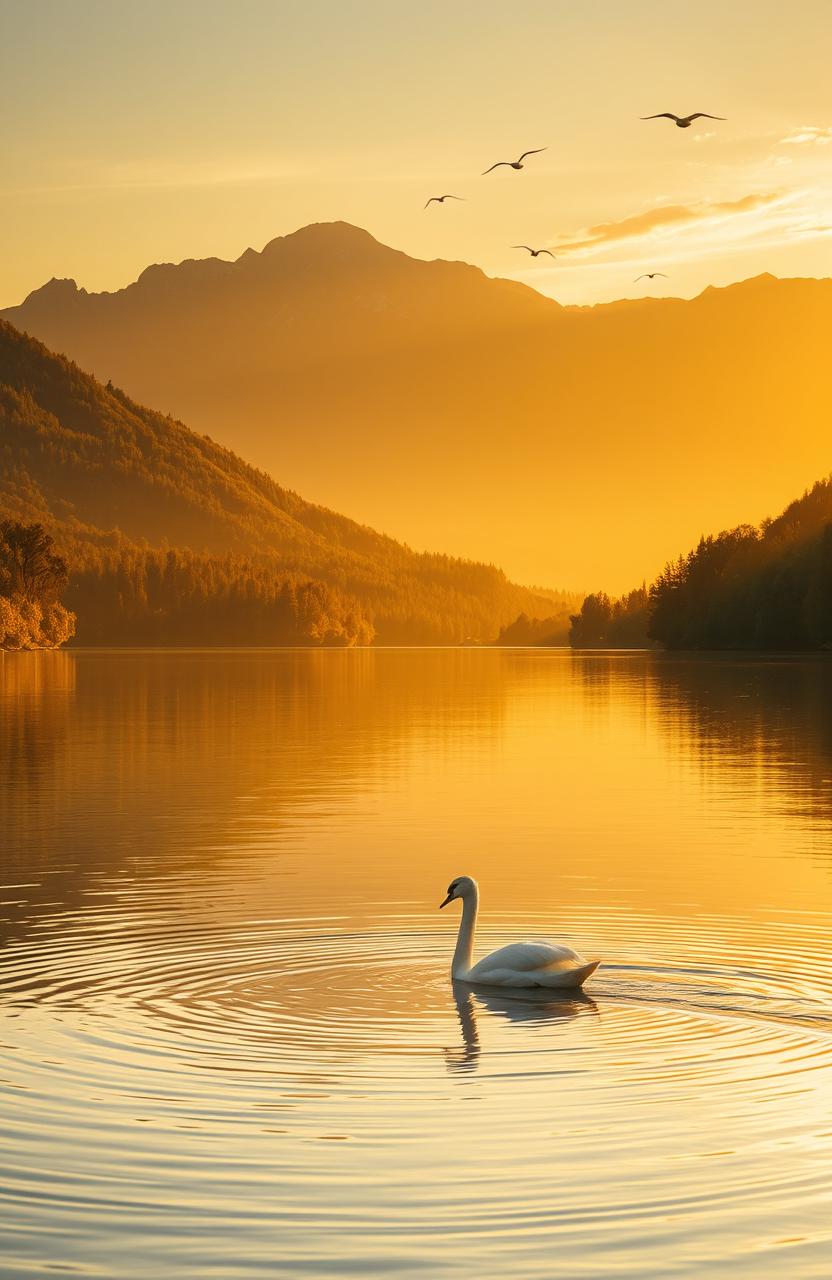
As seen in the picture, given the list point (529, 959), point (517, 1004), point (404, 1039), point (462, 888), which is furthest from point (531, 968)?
point (404, 1039)

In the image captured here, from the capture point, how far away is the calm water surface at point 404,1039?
1140cm

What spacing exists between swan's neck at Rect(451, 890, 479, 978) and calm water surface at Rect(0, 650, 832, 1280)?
0.43 metres

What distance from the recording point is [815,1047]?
53.9ft

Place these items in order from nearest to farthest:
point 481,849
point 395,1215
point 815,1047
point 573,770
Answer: point 395,1215 → point 815,1047 → point 481,849 → point 573,770

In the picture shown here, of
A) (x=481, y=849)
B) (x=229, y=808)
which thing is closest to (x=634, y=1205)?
(x=481, y=849)

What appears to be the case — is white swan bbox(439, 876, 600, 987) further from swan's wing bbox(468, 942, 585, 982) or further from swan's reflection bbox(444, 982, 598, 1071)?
swan's reflection bbox(444, 982, 598, 1071)

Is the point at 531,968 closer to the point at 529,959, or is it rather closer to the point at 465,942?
the point at 529,959

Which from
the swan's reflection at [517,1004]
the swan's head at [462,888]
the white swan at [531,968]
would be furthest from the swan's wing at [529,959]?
the swan's head at [462,888]

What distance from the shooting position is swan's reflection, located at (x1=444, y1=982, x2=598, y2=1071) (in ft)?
59.5

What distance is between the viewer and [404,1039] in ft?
55.6

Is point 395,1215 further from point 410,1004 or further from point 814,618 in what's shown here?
point 814,618

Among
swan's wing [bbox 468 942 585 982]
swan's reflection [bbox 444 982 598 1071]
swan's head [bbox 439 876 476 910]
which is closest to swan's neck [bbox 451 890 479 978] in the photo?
swan's head [bbox 439 876 476 910]

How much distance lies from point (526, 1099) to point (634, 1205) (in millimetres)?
2935

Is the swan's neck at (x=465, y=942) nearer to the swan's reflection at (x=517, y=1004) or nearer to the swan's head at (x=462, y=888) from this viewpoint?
the swan's head at (x=462, y=888)
